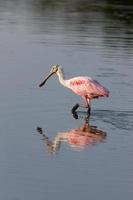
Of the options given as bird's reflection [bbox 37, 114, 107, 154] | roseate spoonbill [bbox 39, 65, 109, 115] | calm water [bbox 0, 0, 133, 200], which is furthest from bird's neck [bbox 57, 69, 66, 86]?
bird's reflection [bbox 37, 114, 107, 154]

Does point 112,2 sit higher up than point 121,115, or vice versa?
point 112,2

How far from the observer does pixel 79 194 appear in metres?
10.9

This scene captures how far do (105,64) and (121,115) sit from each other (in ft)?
20.4

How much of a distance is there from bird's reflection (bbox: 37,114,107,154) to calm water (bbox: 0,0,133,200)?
0.02m

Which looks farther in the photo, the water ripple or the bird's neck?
the bird's neck

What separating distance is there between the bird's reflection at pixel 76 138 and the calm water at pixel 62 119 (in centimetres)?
2

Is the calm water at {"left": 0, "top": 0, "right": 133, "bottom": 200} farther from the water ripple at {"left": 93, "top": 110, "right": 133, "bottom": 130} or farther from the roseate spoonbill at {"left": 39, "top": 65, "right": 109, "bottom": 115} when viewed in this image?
the roseate spoonbill at {"left": 39, "top": 65, "right": 109, "bottom": 115}

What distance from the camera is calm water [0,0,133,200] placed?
11305mm

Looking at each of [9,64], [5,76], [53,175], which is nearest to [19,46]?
[9,64]

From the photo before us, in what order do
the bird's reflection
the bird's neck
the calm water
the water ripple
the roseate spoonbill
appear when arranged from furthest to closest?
the bird's neck
the roseate spoonbill
the water ripple
the bird's reflection
the calm water

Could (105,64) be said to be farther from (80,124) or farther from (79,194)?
(79,194)

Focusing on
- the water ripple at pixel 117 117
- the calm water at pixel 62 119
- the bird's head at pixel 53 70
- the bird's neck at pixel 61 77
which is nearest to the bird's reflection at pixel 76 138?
the calm water at pixel 62 119

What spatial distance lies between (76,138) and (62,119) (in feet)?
4.74

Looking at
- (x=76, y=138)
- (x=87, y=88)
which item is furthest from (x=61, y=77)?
(x=76, y=138)
